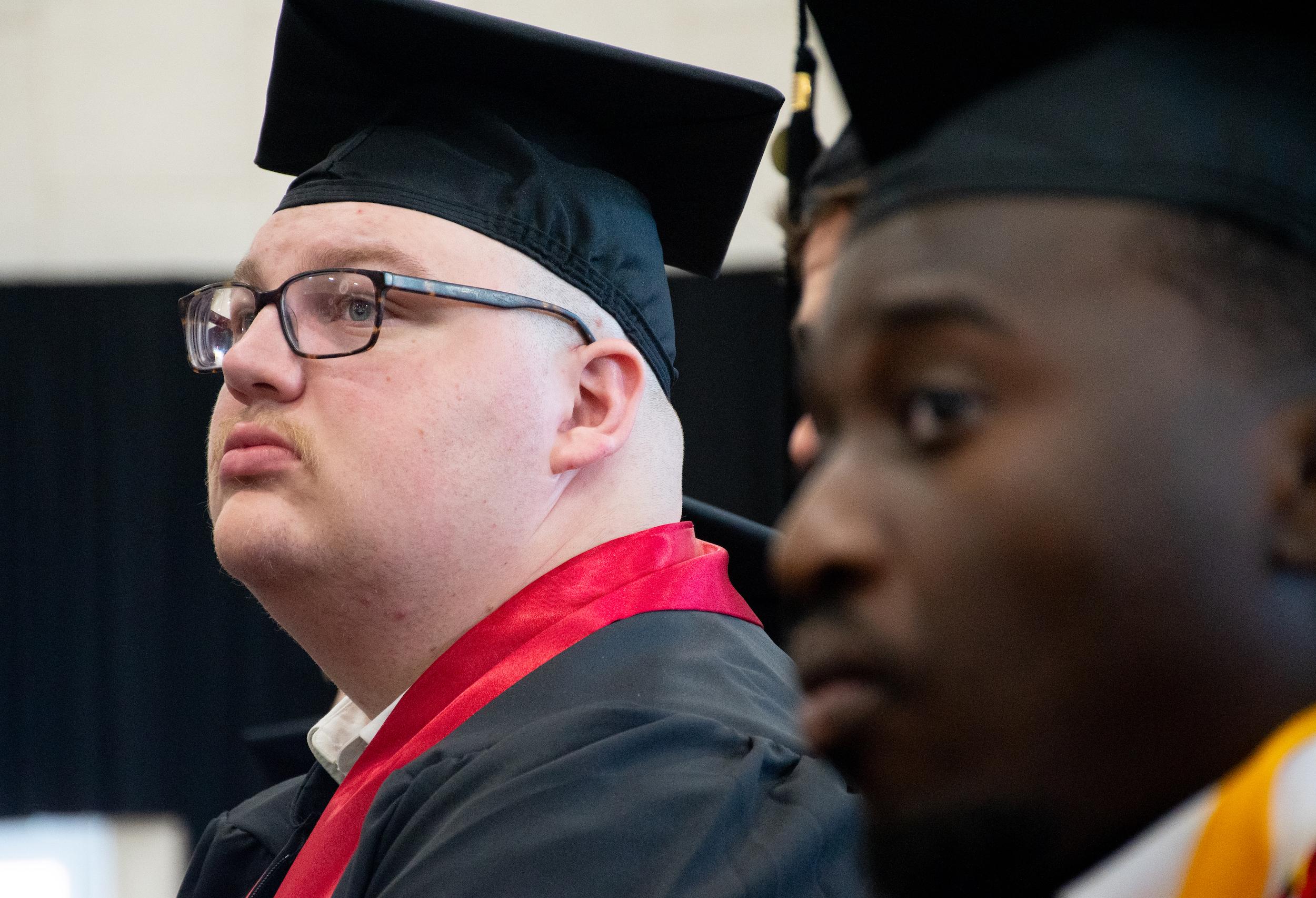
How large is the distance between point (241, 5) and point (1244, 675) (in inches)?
186

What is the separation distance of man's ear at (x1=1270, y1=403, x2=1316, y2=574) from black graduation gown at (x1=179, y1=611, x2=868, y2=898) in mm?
669

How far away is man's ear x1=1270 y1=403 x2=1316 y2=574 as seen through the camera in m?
0.42

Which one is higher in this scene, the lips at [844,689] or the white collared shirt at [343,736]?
the lips at [844,689]

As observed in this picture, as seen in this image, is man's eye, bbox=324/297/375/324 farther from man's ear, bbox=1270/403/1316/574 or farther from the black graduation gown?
man's ear, bbox=1270/403/1316/574

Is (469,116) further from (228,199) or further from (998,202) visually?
(228,199)

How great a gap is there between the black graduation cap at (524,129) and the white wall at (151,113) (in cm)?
284

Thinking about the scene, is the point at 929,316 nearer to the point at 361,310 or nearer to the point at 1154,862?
the point at 1154,862

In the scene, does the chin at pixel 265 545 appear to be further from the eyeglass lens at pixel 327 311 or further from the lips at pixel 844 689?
the lips at pixel 844 689

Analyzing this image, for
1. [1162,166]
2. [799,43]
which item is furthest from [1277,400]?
[799,43]

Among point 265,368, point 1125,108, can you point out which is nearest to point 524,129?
point 265,368

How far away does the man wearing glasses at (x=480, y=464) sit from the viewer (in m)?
1.15

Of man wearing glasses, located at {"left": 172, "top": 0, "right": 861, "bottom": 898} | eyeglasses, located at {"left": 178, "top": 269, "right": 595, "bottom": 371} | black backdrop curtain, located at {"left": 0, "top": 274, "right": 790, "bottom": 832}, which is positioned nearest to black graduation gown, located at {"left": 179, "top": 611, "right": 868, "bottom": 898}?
man wearing glasses, located at {"left": 172, "top": 0, "right": 861, "bottom": 898}

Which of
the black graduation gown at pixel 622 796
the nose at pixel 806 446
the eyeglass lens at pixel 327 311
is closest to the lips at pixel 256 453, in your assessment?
the eyeglass lens at pixel 327 311

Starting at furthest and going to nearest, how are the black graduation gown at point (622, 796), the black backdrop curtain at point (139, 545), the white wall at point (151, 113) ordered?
the white wall at point (151, 113), the black backdrop curtain at point (139, 545), the black graduation gown at point (622, 796)
